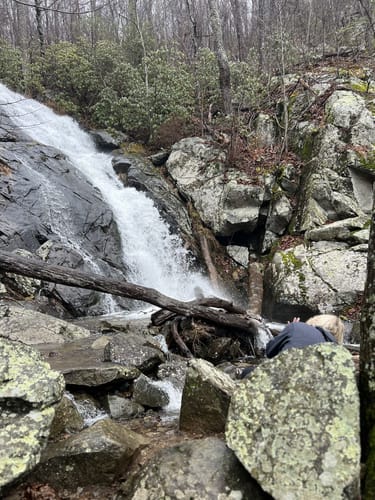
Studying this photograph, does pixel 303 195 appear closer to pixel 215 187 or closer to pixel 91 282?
pixel 215 187

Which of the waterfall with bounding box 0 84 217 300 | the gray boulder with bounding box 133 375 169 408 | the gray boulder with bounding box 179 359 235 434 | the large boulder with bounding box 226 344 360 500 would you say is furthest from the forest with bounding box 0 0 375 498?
the large boulder with bounding box 226 344 360 500

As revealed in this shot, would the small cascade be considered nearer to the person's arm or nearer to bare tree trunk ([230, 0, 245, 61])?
the person's arm

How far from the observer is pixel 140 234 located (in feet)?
45.9

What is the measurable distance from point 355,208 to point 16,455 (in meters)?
11.9

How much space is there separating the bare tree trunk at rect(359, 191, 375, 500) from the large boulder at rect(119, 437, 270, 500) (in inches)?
26.1

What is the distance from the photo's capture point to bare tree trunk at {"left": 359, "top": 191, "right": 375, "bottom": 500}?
8.52 feet

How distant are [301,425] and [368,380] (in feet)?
1.74

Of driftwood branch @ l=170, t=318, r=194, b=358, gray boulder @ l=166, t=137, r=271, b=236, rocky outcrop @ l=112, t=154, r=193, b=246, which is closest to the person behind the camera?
driftwood branch @ l=170, t=318, r=194, b=358

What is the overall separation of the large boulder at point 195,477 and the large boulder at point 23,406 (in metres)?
0.80

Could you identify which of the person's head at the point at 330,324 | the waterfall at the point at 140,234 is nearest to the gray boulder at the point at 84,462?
the person's head at the point at 330,324

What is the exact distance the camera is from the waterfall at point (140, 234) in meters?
13.0

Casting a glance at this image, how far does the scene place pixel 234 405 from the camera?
9.45 feet

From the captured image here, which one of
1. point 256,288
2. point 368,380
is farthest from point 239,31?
point 368,380

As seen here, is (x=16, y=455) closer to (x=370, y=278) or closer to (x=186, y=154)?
(x=370, y=278)
